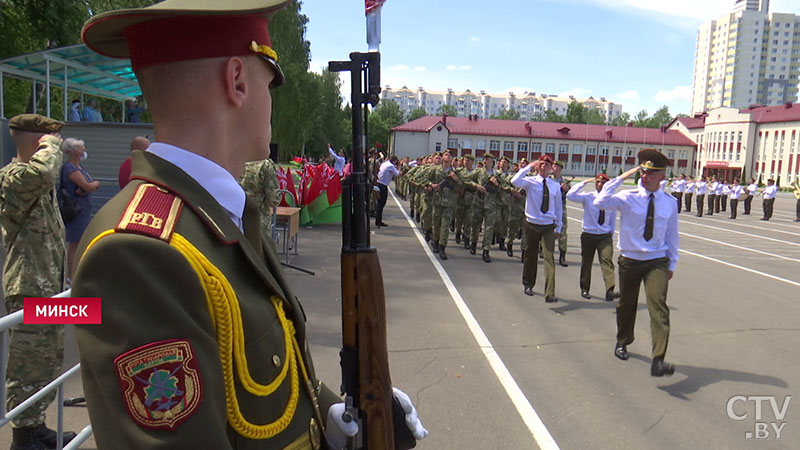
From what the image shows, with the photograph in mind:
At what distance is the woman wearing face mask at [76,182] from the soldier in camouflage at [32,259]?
2.50 metres

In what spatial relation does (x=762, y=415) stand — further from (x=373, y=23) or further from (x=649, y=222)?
(x=373, y=23)

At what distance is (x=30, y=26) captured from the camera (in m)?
17.2

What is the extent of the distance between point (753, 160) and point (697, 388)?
8866 centimetres

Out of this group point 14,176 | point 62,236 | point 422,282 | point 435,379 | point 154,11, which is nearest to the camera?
point 154,11

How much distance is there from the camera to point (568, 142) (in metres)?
90.6

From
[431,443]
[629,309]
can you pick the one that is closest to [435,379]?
[431,443]

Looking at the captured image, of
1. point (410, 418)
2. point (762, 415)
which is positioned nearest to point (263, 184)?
point (762, 415)

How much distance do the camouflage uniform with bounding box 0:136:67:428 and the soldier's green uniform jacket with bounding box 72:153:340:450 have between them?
2860 millimetres

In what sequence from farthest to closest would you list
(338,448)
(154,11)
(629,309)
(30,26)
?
(30,26), (629,309), (338,448), (154,11)

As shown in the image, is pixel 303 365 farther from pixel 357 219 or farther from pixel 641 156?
pixel 641 156

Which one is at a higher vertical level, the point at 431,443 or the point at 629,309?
the point at 629,309

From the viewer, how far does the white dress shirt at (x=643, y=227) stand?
5801 mm

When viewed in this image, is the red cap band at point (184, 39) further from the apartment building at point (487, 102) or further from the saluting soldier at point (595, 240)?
the apartment building at point (487, 102)

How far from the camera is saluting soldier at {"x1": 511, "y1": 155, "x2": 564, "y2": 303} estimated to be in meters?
8.38
